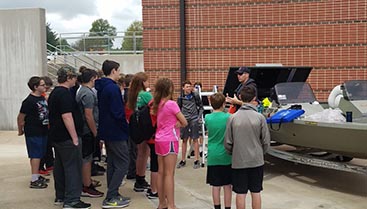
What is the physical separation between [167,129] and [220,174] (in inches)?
32.9

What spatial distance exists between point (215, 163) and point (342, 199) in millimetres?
2384

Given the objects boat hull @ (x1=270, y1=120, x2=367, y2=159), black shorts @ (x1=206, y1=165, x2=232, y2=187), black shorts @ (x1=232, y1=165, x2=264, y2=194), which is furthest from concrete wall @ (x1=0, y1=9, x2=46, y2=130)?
black shorts @ (x1=232, y1=165, x2=264, y2=194)

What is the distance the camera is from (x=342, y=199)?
21.7 feet

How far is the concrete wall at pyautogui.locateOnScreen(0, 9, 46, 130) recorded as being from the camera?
13.0 m

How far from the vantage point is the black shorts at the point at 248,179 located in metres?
5.15

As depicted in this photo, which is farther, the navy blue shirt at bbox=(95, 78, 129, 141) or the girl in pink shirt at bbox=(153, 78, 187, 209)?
the navy blue shirt at bbox=(95, 78, 129, 141)

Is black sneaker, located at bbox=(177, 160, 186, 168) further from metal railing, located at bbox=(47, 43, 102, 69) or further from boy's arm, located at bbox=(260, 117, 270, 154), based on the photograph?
metal railing, located at bbox=(47, 43, 102, 69)

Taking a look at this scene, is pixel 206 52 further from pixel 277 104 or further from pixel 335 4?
pixel 277 104

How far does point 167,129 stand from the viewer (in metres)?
5.53

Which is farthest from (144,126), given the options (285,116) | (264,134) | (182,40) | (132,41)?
(132,41)

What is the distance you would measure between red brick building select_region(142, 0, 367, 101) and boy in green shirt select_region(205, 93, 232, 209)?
271 inches

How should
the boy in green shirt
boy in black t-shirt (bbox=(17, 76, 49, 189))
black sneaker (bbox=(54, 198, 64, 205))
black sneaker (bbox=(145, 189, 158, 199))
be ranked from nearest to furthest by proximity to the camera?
the boy in green shirt < black sneaker (bbox=(54, 198, 64, 205)) < black sneaker (bbox=(145, 189, 158, 199)) < boy in black t-shirt (bbox=(17, 76, 49, 189))

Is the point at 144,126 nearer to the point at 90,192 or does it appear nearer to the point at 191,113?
the point at 90,192

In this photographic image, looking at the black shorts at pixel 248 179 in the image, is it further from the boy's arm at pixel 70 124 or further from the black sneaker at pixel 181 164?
the black sneaker at pixel 181 164
